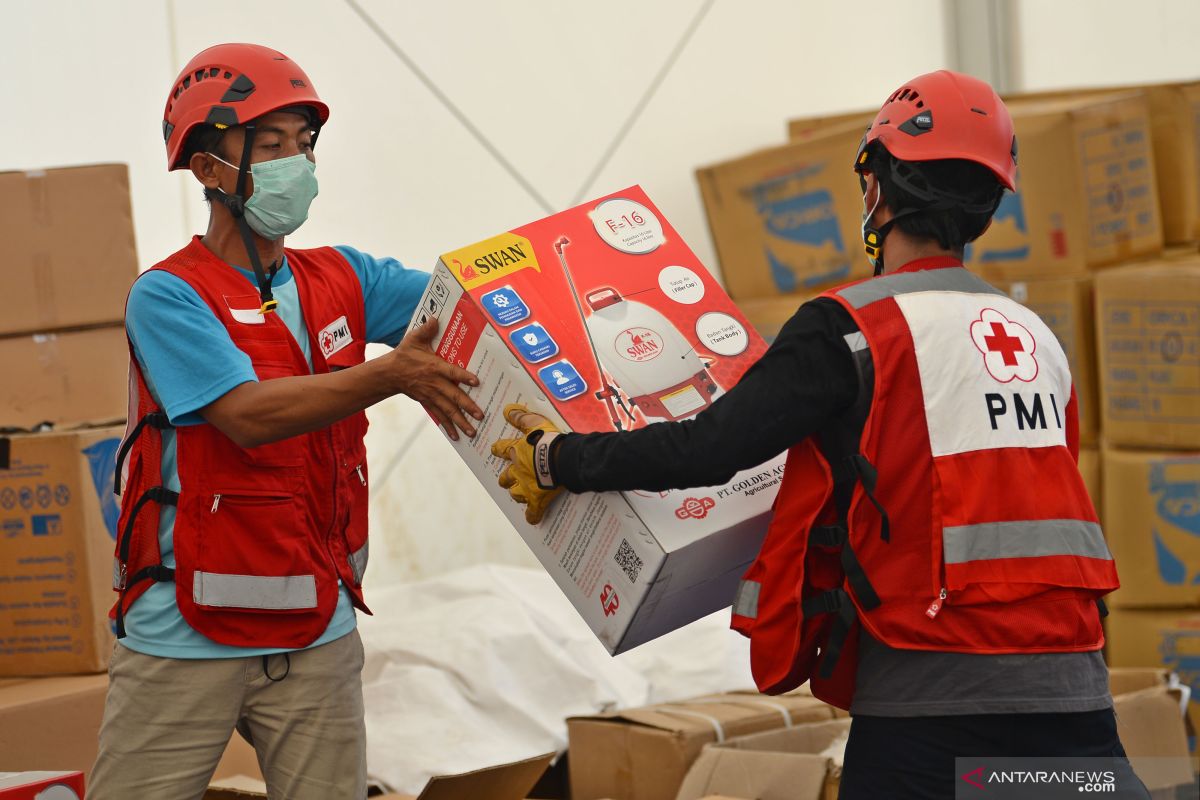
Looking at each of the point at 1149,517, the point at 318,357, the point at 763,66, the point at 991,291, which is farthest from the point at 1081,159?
the point at 318,357

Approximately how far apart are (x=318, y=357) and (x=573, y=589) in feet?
1.85

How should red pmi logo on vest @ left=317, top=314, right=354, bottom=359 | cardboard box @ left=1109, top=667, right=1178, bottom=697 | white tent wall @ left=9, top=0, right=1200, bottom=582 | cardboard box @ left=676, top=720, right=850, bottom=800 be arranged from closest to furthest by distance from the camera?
red pmi logo on vest @ left=317, top=314, right=354, bottom=359 → cardboard box @ left=676, top=720, right=850, bottom=800 → cardboard box @ left=1109, top=667, right=1178, bottom=697 → white tent wall @ left=9, top=0, right=1200, bottom=582

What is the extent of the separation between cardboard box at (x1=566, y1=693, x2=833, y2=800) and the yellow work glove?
127 centimetres

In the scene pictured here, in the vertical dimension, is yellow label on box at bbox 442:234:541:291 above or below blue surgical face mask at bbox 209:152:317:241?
below

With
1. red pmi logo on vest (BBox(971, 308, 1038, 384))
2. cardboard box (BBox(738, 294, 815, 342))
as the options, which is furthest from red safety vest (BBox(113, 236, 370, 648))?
cardboard box (BBox(738, 294, 815, 342))

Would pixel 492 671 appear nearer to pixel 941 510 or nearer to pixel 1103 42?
pixel 941 510

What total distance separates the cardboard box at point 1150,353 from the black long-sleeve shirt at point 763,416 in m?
2.64

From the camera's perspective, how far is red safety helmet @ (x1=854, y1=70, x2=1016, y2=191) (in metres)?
1.78

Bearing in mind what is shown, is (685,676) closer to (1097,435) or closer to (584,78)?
(1097,435)

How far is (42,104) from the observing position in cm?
375

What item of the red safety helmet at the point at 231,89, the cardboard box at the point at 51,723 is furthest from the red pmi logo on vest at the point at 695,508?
the cardboard box at the point at 51,723

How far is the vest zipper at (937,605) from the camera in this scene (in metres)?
1.65

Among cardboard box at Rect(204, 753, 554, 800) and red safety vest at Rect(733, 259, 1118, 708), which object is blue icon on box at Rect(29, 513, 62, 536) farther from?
red safety vest at Rect(733, 259, 1118, 708)

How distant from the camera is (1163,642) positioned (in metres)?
4.00
